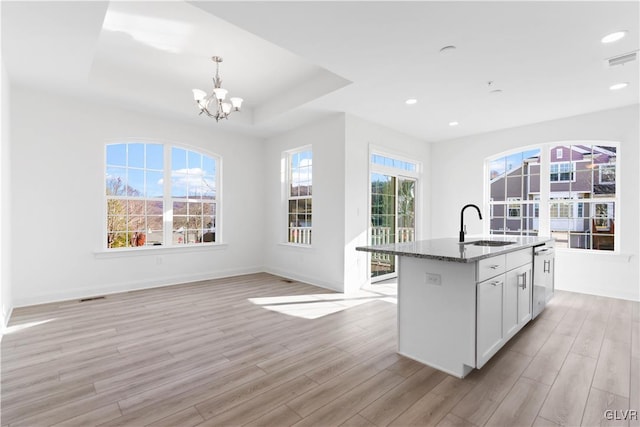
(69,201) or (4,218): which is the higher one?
(69,201)

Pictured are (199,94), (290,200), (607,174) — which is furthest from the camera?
(290,200)

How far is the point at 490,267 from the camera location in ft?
7.73

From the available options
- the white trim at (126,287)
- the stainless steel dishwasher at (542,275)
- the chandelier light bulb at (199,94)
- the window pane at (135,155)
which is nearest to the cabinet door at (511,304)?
the stainless steel dishwasher at (542,275)

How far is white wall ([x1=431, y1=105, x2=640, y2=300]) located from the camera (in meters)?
4.44

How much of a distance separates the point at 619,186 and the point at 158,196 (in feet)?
24.0

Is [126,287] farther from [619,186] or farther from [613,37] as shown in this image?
[619,186]

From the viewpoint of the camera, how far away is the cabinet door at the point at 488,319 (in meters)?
2.22

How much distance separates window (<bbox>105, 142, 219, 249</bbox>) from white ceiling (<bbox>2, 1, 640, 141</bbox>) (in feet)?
2.61

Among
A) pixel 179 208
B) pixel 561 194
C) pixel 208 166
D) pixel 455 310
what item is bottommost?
pixel 455 310

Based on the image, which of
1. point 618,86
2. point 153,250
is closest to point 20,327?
point 153,250

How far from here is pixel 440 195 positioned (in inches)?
259

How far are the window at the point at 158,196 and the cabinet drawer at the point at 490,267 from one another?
16.0 feet

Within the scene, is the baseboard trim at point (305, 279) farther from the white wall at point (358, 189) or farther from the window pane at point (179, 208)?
the window pane at point (179, 208)

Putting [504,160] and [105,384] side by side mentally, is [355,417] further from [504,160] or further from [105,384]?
[504,160]
